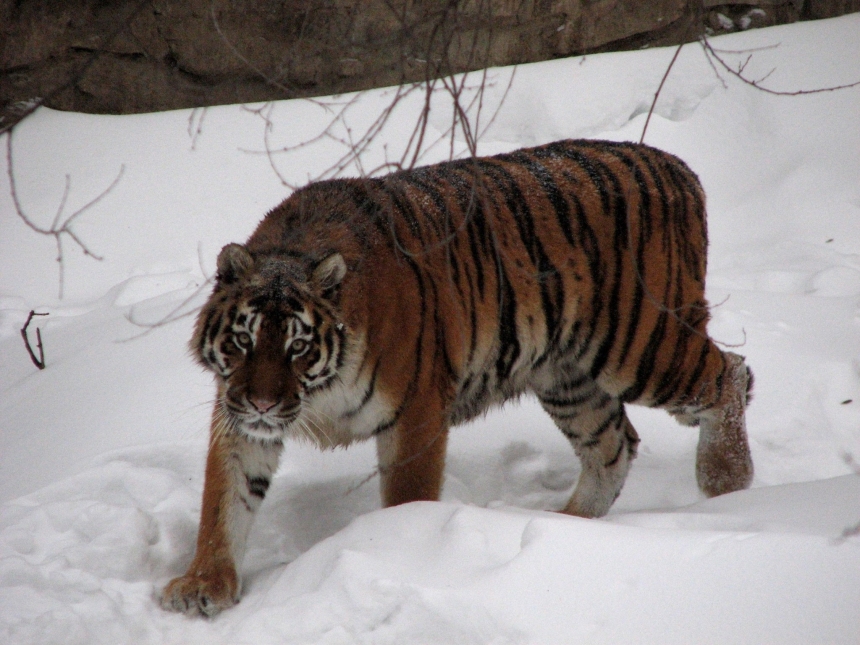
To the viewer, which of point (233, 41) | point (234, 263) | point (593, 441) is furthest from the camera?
point (233, 41)

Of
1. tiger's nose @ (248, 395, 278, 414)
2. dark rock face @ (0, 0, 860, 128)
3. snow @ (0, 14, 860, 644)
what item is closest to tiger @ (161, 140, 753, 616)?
tiger's nose @ (248, 395, 278, 414)

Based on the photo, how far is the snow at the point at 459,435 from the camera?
6.39ft

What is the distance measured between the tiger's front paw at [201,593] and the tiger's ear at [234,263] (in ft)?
2.75

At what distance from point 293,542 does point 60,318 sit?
255cm

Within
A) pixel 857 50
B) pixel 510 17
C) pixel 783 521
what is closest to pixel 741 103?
pixel 857 50

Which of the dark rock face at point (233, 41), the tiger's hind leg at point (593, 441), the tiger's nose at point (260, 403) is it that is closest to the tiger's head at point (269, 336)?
the tiger's nose at point (260, 403)

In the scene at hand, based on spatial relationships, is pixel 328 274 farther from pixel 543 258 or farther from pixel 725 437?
pixel 725 437

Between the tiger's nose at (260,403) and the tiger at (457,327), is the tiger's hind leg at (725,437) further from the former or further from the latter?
the tiger's nose at (260,403)

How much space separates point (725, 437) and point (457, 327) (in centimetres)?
112

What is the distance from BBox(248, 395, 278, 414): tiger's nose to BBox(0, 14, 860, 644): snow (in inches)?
15.8

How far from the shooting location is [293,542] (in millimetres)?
2805

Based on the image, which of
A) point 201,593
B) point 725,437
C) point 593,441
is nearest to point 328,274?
point 201,593

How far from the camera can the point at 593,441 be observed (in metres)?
3.25

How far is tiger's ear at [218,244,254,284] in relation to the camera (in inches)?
94.0
